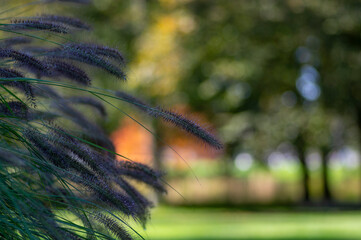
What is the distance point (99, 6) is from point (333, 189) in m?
13.5

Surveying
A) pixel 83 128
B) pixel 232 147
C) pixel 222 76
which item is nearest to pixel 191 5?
pixel 222 76

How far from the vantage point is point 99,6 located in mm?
18297

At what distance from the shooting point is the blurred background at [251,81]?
14.0m

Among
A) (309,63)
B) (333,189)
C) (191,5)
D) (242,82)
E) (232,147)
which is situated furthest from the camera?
(333,189)

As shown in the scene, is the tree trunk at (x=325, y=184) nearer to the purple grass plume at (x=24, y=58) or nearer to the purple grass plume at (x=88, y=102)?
the purple grass plume at (x=88, y=102)

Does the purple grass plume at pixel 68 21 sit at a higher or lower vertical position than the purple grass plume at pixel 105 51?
higher

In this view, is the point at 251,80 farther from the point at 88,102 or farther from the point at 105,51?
the point at 105,51

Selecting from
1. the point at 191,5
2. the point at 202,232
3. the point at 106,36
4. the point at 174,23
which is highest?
the point at 106,36

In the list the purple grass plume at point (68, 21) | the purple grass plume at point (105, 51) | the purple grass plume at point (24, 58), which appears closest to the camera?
the purple grass plume at point (24, 58)

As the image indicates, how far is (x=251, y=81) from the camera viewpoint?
1731 cm

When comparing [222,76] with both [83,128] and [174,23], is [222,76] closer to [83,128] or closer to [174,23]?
[174,23]

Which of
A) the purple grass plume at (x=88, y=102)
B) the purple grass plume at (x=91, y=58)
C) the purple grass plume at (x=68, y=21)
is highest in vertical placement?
the purple grass plume at (x=68, y=21)

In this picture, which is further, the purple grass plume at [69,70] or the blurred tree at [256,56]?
the blurred tree at [256,56]

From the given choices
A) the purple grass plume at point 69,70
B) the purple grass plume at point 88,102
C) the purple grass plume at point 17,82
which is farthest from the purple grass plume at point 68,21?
the purple grass plume at point 17,82
